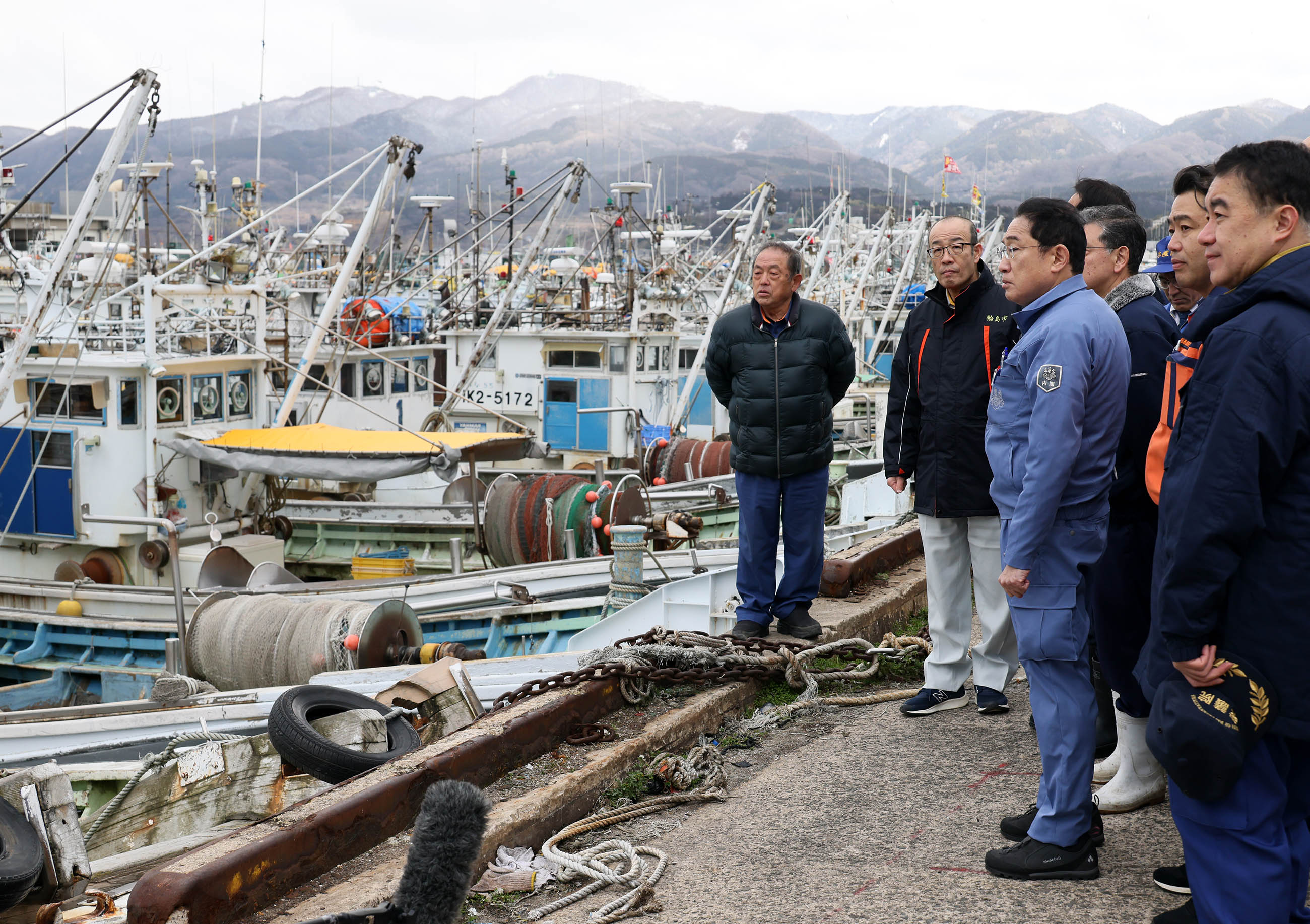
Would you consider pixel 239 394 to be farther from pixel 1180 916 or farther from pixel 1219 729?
pixel 1219 729

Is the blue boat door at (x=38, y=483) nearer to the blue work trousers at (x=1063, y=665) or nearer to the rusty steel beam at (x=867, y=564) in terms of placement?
the rusty steel beam at (x=867, y=564)

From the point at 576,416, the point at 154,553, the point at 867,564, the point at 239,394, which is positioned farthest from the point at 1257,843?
the point at 576,416

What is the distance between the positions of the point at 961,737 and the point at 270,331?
14.2 metres

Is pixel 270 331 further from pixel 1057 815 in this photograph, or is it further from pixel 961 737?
pixel 1057 815

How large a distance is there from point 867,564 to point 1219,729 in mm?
4270

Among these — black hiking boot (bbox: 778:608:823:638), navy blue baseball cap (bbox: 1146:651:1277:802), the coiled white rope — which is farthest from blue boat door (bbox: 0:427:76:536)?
navy blue baseball cap (bbox: 1146:651:1277:802)

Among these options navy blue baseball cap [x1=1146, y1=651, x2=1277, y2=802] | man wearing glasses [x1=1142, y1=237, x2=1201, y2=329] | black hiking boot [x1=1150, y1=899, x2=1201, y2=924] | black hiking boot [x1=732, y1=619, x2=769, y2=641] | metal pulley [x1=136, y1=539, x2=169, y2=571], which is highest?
man wearing glasses [x1=1142, y1=237, x2=1201, y2=329]

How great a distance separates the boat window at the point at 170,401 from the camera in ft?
42.7

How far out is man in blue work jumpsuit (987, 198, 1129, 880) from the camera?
3.18 meters

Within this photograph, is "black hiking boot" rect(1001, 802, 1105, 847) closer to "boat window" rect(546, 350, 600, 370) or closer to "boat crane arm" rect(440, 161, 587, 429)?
"boat crane arm" rect(440, 161, 587, 429)

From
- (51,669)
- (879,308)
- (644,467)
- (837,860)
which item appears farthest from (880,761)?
(879,308)

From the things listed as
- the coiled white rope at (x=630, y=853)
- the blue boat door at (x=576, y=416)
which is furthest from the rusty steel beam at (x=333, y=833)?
the blue boat door at (x=576, y=416)

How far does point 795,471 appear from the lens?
526 centimetres

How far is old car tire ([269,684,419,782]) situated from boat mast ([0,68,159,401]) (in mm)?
9117
